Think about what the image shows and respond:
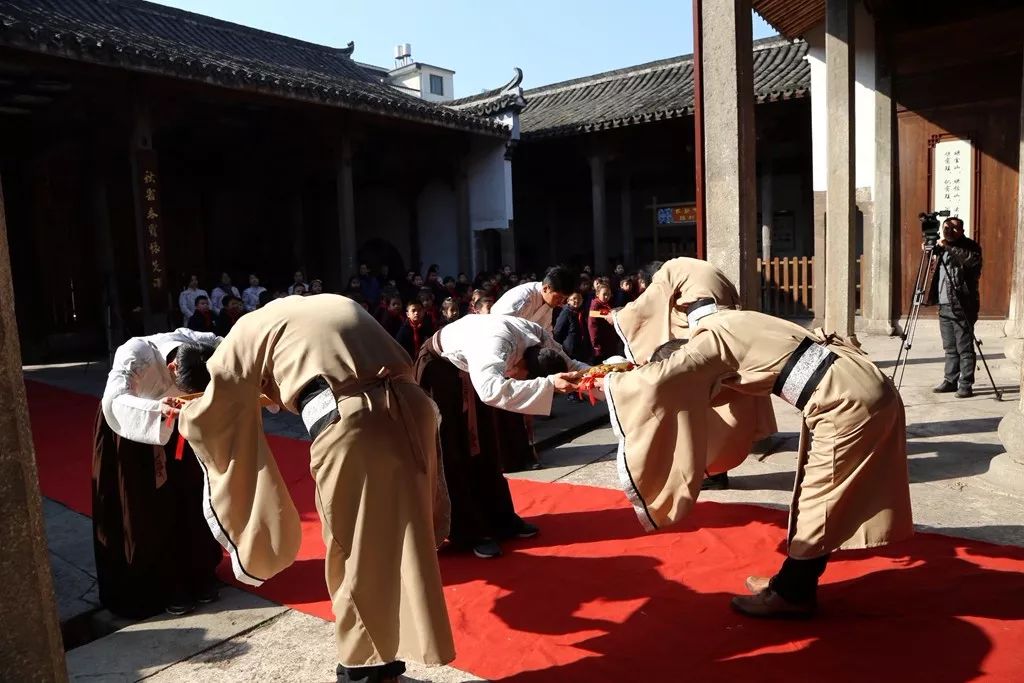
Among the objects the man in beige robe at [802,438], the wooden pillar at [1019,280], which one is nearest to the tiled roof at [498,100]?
the wooden pillar at [1019,280]

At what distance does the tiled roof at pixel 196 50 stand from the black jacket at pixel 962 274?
793 cm

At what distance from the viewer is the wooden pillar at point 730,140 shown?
528 cm

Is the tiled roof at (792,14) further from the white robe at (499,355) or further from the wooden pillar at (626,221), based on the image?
the white robe at (499,355)

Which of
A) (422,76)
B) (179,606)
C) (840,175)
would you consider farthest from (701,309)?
(422,76)

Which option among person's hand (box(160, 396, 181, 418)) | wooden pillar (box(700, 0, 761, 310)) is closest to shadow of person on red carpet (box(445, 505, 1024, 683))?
person's hand (box(160, 396, 181, 418))

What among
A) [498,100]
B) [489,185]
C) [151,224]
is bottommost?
[151,224]

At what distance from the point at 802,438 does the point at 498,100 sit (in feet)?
39.4

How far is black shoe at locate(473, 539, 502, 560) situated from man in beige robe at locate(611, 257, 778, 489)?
1.26 m

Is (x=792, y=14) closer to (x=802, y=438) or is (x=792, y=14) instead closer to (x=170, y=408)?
(x=802, y=438)

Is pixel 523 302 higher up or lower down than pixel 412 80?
lower down

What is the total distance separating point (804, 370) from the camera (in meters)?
3.03

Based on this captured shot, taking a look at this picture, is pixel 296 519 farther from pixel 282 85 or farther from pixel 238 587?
pixel 282 85

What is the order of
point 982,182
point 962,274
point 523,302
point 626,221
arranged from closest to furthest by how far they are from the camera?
point 523,302, point 962,274, point 982,182, point 626,221

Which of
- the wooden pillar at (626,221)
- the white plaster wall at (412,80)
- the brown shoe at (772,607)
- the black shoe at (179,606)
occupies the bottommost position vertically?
the black shoe at (179,606)
